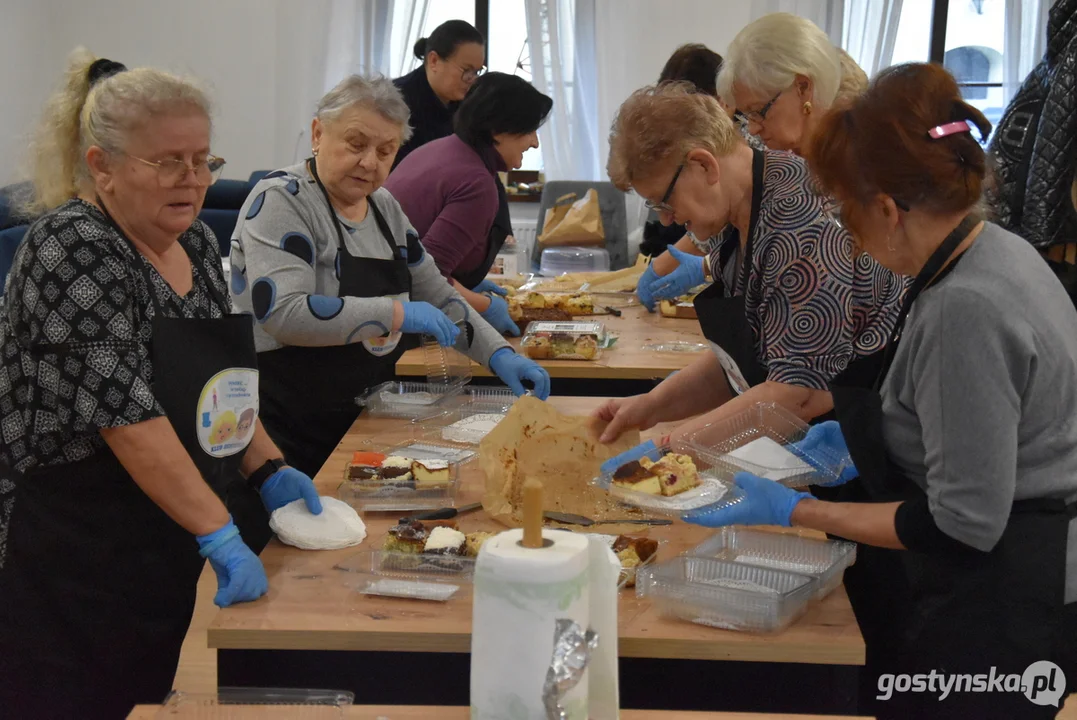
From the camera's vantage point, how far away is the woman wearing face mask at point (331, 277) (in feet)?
8.54

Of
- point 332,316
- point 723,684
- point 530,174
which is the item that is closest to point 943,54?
point 530,174

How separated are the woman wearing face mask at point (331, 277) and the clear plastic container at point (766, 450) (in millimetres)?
840

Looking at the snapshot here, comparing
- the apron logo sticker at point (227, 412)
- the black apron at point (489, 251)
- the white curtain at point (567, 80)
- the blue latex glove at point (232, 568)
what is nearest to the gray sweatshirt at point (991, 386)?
the blue latex glove at point (232, 568)

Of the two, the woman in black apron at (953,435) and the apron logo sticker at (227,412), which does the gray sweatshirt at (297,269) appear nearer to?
the apron logo sticker at (227,412)

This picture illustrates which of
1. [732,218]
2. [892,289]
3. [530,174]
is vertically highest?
[732,218]

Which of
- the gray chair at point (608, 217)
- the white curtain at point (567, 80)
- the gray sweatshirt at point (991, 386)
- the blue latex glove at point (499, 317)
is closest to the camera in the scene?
Answer: the gray sweatshirt at point (991, 386)

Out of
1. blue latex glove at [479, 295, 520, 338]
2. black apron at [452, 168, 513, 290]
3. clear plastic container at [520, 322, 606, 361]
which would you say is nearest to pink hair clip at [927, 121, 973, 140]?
clear plastic container at [520, 322, 606, 361]

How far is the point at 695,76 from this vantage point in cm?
441

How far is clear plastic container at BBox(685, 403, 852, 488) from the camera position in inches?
→ 81.8

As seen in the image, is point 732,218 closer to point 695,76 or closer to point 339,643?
point 339,643

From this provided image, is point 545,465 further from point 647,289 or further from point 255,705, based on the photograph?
point 647,289

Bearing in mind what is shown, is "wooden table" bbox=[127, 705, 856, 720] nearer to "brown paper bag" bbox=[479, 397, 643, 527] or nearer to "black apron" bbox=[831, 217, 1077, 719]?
"black apron" bbox=[831, 217, 1077, 719]

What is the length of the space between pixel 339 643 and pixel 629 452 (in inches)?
32.7

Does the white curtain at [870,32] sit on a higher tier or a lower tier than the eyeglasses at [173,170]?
higher
